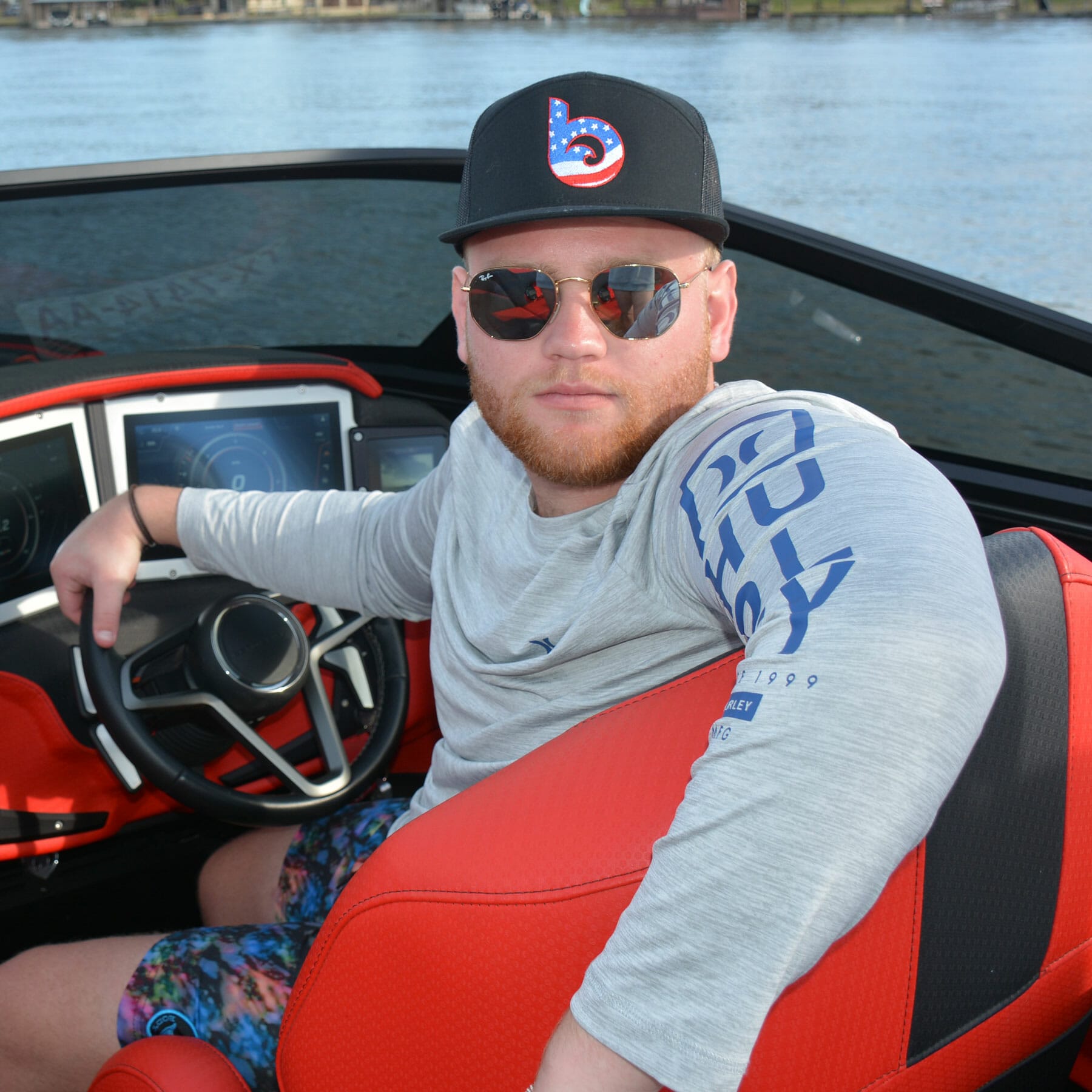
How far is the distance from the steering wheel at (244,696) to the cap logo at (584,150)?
0.94m

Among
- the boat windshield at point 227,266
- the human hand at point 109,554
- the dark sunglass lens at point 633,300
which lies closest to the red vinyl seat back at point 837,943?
the dark sunglass lens at point 633,300

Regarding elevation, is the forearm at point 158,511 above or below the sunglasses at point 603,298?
below

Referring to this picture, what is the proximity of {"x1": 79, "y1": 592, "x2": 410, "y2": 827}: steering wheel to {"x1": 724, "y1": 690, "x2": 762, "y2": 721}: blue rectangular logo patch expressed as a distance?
3.44ft

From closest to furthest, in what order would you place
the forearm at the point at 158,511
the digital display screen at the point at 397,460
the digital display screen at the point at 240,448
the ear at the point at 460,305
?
the ear at the point at 460,305 → the forearm at the point at 158,511 → the digital display screen at the point at 240,448 → the digital display screen at the point at 397,460

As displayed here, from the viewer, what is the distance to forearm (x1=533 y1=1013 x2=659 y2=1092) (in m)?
0.64

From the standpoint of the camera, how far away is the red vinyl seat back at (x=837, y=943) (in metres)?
0.72

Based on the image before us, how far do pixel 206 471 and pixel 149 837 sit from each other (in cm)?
72

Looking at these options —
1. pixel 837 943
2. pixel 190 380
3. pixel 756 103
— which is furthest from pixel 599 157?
pixel 756 103

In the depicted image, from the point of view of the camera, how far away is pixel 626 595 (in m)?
0.95

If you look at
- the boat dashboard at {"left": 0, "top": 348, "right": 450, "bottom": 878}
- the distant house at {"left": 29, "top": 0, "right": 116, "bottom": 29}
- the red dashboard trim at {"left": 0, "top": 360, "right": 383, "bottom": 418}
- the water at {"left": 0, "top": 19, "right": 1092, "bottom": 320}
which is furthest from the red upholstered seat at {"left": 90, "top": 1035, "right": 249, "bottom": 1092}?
the distant house at {"left": 29, "top": 0, "right": 116, "bottom": 29}

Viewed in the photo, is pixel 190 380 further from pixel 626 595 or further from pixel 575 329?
pixel 626 595

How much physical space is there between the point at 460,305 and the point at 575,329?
0.92 feet

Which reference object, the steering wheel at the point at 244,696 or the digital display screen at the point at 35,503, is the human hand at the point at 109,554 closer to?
the steering wheel at the point at 244,696

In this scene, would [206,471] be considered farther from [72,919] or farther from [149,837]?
[72,919]
